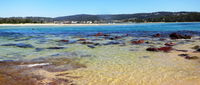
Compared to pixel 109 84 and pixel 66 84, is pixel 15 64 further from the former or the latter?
pixel 109 84

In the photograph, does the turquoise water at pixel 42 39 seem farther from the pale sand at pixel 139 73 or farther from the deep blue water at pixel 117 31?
the pale sand at pixel 139 73

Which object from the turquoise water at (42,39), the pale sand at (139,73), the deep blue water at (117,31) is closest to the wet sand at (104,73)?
the pale sand at (139,73)

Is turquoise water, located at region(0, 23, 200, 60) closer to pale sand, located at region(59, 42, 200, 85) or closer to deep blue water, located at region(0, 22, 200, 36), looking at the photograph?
deep blue water, located at region(0, 22, 200, 36)

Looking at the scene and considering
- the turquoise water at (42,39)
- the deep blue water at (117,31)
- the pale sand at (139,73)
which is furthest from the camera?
the deep blue water at (117,31)

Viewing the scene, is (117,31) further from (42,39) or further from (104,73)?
(104,73)

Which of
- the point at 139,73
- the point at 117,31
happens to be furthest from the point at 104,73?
the point at 117,31

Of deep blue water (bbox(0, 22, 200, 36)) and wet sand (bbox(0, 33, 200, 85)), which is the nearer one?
wet sand (bbox(0, 33, 200, 85))

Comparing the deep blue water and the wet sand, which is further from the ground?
the deep blue water

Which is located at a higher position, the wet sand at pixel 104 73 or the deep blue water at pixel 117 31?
the deep blue water at pixel 117 31

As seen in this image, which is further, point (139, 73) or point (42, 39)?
point (42, 39)

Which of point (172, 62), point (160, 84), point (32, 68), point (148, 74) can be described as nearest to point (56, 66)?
point (32, 68)

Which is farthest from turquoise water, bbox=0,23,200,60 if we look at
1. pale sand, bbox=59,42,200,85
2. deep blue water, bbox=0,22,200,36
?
pale sand, bbox=59,42,200,85

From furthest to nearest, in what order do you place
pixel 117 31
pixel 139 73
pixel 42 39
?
pixel 117 31 < pixel 42 39 < pixel 139 73

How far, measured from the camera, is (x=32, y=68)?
33.2 feet
